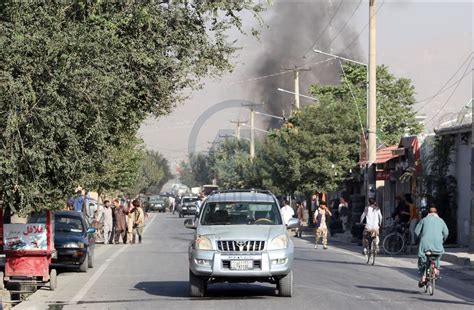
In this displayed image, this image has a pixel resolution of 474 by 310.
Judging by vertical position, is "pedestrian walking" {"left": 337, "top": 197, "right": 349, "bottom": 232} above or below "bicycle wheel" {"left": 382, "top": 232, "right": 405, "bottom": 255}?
above

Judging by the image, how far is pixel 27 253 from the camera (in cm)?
1936

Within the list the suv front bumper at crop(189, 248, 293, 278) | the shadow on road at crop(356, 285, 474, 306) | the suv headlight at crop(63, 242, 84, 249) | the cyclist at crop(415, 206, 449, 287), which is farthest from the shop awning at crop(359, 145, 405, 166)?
the suv front bumper at crop(189, 248, 293, 278)

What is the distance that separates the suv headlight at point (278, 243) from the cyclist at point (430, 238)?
121 inches

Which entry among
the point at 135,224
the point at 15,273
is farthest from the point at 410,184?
the point at 15,273

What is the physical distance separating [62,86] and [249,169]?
240ft

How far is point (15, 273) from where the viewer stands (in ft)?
63.4

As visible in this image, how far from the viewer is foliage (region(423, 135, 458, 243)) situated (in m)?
36.5

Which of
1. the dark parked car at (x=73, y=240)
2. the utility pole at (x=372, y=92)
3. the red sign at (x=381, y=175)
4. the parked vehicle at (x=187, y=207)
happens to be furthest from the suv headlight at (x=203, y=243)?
the parked vehicle at (x=187, y=207)

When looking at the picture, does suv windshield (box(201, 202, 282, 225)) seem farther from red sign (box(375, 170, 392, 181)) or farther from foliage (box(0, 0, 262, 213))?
red sign (box(375, 170, 392, 181))

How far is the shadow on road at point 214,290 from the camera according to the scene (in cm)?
1820

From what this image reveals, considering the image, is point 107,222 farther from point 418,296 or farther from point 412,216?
point 418,296

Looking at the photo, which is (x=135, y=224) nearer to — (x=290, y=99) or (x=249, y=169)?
(x=249, y=169)

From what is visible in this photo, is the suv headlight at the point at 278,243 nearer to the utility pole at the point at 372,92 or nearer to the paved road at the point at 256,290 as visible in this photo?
the paved road at the point at 256,290

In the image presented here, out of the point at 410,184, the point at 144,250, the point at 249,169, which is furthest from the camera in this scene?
the point at 249,169
